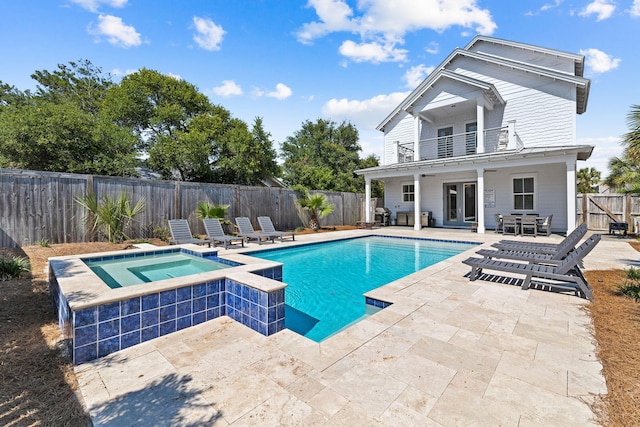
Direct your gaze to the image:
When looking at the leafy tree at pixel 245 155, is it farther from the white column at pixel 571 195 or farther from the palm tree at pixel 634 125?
the palm tree at pixel 634 125

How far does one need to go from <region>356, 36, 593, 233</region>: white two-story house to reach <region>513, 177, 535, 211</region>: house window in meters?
0.04

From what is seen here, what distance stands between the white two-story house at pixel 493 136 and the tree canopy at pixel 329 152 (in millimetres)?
10108

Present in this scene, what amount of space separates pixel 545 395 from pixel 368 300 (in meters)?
2.43

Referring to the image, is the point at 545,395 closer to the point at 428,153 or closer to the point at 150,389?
the point at 150,389

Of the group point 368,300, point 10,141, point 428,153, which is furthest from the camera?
point 428,153

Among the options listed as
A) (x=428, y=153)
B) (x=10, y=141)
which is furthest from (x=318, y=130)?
(x=10, y=141)

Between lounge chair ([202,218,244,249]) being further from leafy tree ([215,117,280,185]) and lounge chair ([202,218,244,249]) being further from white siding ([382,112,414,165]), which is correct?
white siding ([382,112,414,165])

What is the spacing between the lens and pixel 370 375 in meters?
2.39

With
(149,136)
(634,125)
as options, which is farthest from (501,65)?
(149,136)

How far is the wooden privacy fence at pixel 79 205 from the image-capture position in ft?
24.4

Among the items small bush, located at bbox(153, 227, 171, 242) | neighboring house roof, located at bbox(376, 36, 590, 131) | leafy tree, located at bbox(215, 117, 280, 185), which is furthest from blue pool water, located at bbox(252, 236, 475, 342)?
leafy tree, located at bbox(215, 117, 280, 185)

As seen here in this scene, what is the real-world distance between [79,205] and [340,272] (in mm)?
7792

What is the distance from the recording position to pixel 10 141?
1165 centimetres

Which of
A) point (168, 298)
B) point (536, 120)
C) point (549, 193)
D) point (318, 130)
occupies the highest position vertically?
point (318, 130)
